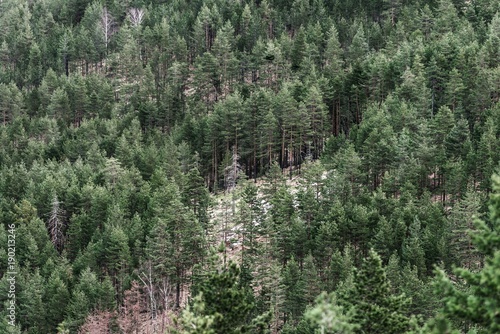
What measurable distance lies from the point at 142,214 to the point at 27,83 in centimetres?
7417

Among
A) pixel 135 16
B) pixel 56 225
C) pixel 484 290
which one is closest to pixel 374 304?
pixel 484 290

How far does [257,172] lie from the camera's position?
321 ft

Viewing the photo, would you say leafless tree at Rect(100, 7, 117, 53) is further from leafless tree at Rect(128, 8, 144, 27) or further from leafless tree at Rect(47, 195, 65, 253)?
leafless tree at Rect(47, 195, 65, 253)

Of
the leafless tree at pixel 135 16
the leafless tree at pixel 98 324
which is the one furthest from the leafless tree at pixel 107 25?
the leafless tree at pixel 98 324

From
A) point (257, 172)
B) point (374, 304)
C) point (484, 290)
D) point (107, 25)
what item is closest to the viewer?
point (484, 290)

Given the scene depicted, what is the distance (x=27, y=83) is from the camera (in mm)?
139750

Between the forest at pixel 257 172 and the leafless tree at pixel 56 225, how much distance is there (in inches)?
11.3

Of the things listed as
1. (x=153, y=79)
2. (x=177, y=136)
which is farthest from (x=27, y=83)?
(x=177, y=136)

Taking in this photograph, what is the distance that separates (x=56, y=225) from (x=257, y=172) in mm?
31664

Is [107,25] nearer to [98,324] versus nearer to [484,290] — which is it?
[98,324]

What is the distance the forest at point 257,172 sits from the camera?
57.0m

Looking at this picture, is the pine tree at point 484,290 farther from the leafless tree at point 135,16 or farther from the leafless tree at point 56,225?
the leafless tree at point 135,16

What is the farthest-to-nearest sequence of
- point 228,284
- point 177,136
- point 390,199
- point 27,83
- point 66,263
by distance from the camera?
point 27,83 → point 177,136 → point 66,263 → point 390,199 → point 228,284

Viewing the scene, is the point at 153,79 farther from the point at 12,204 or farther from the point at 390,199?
the point at 390,199
